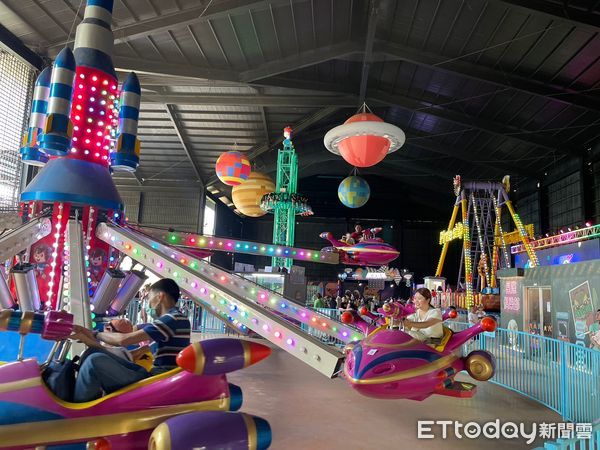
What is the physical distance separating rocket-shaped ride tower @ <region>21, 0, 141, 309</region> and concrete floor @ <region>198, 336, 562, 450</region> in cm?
261

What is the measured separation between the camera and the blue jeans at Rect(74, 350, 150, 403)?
2830 millimetres

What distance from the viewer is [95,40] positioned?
5.54 m

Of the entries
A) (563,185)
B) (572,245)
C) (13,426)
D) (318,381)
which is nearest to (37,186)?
(13,426)

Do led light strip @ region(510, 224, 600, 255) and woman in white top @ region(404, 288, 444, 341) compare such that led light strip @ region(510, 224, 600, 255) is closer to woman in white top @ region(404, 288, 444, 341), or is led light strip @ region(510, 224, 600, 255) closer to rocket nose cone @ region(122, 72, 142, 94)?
woman in white top @ region(404, 288, 444, 341)

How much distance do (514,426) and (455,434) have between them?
911mm

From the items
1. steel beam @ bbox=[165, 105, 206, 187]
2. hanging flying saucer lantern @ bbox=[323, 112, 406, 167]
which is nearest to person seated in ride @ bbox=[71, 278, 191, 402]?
hanging flying saucer lantern @ bbox=[323, 112, 406, 167]

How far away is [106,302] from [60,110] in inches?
80.2

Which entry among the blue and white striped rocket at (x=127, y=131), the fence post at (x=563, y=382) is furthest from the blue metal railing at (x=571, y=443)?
the blue and white striped rocket at (x=127, y=131)

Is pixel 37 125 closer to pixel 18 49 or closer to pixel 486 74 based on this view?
pixel 18 49

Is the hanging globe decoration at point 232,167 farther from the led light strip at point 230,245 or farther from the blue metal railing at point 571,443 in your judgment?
the blue metal railing at point 571,443

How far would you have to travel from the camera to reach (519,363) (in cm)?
755

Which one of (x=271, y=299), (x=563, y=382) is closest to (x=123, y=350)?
(x=271, y=299)

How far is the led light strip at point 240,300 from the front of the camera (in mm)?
3607

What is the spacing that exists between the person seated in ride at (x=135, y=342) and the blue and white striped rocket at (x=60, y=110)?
2.34m
